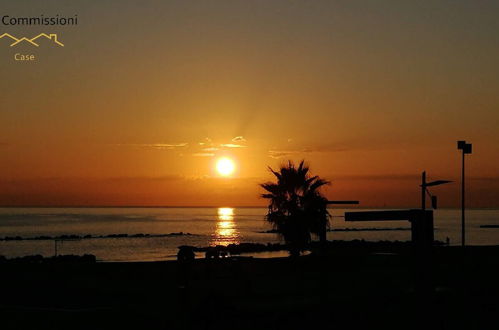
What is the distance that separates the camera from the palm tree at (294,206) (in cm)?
3034

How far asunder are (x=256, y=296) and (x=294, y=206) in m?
9.65

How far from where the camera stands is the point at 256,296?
858 inches

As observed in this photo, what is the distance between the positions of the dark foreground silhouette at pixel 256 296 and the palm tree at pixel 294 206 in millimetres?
1159

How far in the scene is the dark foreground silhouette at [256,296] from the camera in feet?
54.9

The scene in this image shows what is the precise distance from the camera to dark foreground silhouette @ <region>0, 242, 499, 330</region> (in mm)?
16719

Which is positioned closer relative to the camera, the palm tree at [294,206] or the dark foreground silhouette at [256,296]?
the dark foreground silhouette at [256,296]

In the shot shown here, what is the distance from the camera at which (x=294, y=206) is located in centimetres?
3102

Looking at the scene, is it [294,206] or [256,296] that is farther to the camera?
[294,206]

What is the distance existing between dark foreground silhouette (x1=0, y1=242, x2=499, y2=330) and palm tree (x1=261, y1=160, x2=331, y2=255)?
1159 mm

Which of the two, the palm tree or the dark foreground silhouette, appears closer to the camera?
the dark foreground silhouette

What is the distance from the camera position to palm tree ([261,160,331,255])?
30344 millimetres

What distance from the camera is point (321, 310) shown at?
58.9 ft

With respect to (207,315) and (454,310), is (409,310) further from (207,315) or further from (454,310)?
(207,315)

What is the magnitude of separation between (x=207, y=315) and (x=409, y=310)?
212 inches
